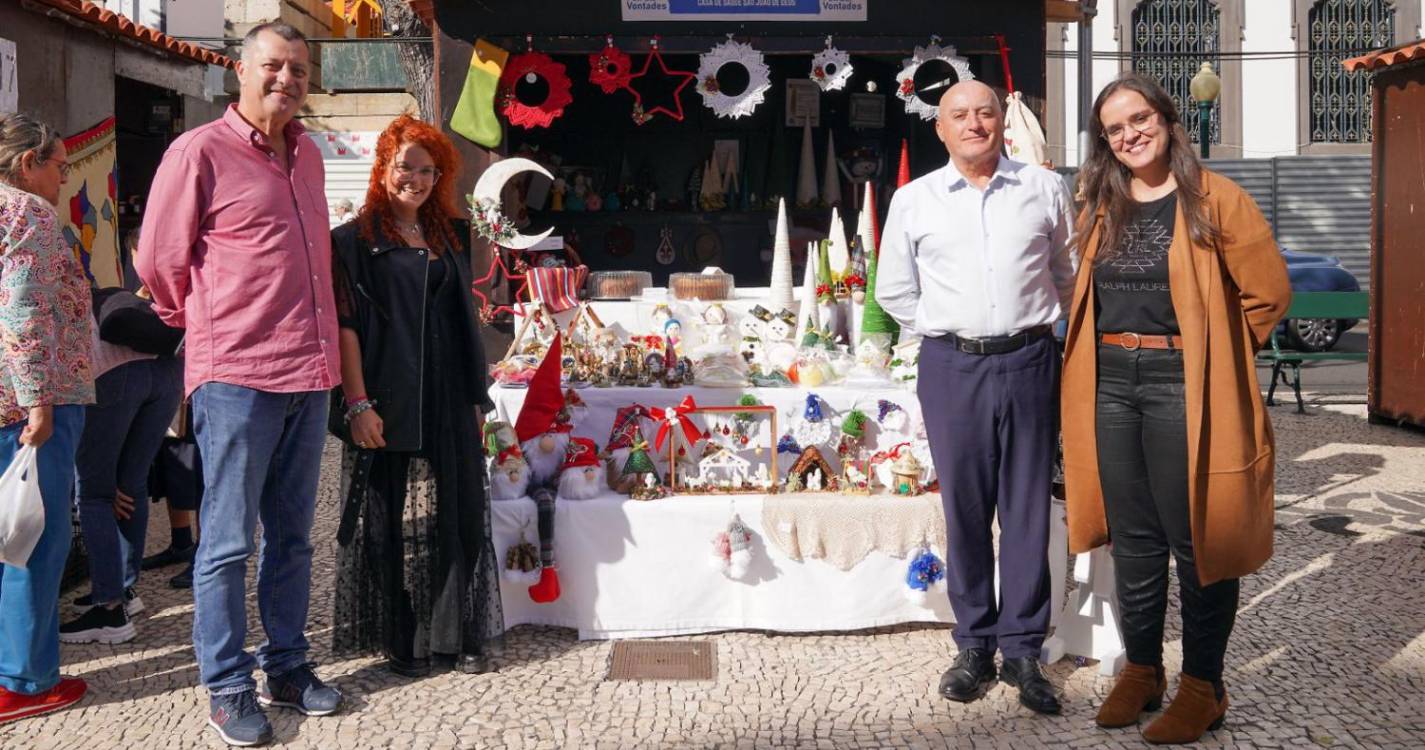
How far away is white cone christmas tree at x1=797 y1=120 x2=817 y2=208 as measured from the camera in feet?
29.8

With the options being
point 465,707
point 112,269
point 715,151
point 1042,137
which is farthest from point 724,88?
point 465,707

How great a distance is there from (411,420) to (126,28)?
19.6 feet

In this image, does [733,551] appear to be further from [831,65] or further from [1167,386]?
[831,65]

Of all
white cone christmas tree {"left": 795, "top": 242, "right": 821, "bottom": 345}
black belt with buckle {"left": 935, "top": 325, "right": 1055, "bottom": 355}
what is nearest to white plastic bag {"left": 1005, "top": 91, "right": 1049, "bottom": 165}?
white cone christmas tree {"left": 795, "top": 242, "right": 821, "bottom": 345}

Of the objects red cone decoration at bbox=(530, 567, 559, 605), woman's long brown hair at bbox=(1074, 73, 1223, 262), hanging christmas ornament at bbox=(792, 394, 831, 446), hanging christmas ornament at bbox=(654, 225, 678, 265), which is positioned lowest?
red cone decoration at bbox=(530, 567, 559, 605)

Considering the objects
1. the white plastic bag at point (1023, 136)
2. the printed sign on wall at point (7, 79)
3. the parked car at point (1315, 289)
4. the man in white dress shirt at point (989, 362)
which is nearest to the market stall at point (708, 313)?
the white plastic bag at point (1023, 136)

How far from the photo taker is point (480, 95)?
707cm

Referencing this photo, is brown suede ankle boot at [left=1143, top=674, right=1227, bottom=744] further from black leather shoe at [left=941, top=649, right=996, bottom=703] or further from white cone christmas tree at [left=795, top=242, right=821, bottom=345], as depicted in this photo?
white cone christmas tree at [left=795, top=242, right=821, bottom=345]

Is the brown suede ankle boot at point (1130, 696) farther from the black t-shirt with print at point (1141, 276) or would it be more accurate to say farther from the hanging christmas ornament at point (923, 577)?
the black t-shirt with print at point (1141, 276)

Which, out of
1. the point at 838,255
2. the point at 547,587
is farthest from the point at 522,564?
the point at 838,255

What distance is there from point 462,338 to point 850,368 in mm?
1784

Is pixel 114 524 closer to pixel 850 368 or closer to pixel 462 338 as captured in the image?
pixel 462 338

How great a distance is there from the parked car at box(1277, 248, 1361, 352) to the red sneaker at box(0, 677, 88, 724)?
12.9 meters

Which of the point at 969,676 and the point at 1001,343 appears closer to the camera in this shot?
the point at 1001,343
